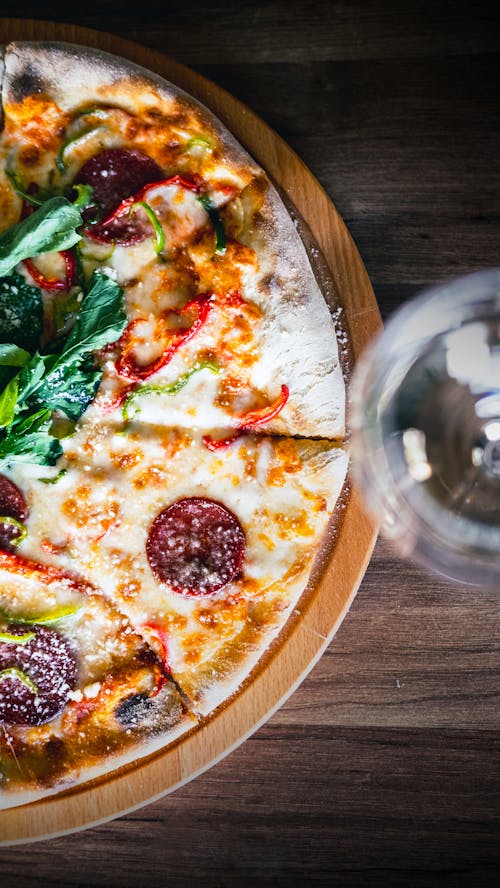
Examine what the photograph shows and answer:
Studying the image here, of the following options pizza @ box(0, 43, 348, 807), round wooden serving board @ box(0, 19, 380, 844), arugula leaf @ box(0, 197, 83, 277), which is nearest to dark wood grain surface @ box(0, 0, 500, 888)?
round wooden serving board @ box(0, 19, 380, 844)

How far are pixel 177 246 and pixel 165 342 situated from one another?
252mm

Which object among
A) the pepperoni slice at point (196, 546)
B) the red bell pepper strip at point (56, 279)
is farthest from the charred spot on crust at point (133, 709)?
the red bell pepper strip at point (56, 279)

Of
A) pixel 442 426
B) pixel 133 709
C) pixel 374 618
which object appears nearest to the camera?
pixel 442 426

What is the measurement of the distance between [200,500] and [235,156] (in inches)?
33.7

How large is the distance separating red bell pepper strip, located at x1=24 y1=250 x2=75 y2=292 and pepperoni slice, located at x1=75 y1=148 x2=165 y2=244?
0.09 metres

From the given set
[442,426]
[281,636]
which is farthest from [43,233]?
[281,636]

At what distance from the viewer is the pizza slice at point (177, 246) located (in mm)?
1916

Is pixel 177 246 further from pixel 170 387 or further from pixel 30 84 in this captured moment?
pixel 30 84

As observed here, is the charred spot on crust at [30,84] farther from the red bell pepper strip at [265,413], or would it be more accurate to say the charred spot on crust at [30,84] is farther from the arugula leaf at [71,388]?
the red bell pepper strip at [265,413]

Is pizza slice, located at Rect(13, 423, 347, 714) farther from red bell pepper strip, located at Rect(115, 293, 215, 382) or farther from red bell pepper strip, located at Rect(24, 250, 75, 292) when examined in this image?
red bell pepper strip, located at Rect(24, 250, 75, 292)

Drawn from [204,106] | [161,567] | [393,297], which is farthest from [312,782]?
[204,106]

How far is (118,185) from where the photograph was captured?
6.46ft

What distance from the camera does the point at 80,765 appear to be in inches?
76.8

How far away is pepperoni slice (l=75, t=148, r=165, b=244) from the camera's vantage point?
1965mm
